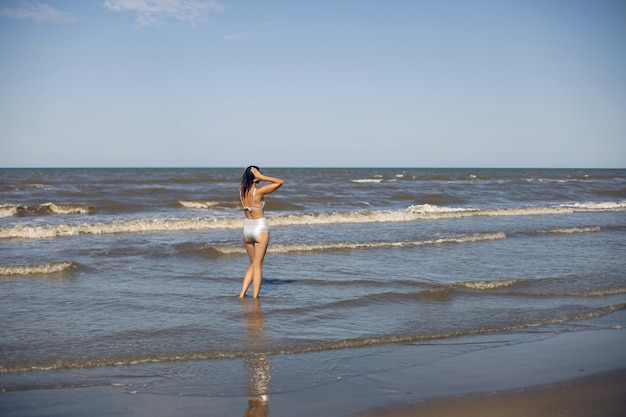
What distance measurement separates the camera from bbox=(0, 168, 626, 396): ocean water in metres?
5.73

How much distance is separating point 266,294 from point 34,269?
180 inches

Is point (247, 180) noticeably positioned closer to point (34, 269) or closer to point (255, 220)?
point (255, 220)

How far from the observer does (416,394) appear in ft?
15.8

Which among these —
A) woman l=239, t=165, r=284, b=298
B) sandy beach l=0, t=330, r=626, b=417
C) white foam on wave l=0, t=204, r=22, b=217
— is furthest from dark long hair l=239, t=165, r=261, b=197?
white foam on wave l=0, t=204, r=22, b=217

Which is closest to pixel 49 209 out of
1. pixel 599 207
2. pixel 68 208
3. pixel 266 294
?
pixel 68 208

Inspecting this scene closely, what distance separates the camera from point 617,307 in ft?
26.6

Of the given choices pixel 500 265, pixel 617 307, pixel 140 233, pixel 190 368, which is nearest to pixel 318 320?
pixel 190 368

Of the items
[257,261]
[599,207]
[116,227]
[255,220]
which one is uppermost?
[255,220]

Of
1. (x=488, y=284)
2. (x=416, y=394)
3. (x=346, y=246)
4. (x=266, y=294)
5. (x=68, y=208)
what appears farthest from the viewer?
(x=68, y=208)

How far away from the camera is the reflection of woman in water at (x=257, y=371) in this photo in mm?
4559

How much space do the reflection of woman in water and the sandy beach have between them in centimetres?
2

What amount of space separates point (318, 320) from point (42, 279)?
17.3 feet

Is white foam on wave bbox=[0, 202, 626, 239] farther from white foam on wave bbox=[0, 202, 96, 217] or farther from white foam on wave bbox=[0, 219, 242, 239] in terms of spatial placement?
white foam on wave bbox=[0, 202, 96, 217]

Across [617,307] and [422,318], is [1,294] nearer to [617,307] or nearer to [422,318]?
[422,318]
